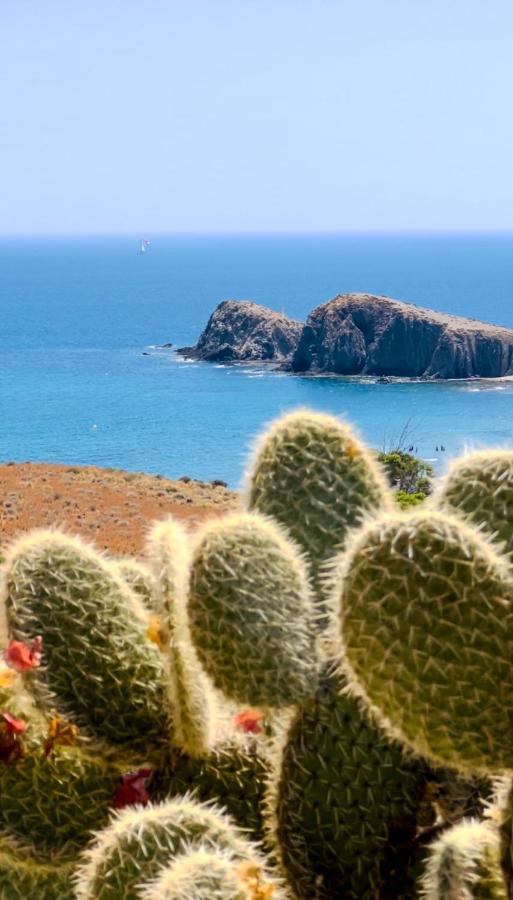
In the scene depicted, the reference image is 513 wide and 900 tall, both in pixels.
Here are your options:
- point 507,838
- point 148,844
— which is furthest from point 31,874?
point 507,838

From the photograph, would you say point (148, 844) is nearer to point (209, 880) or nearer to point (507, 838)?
point (209, 880)

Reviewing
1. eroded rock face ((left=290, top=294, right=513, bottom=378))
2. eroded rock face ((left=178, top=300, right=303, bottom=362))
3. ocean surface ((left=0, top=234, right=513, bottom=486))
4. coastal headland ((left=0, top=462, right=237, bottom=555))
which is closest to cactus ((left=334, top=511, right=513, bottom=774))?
coastal headland ((left=0, top=462, right=237, bottom=555))

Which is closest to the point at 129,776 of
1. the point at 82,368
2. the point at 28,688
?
the point at 28,688

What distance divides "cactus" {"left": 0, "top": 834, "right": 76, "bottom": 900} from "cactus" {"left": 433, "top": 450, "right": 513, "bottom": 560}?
0.90 metres

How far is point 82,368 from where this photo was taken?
120m

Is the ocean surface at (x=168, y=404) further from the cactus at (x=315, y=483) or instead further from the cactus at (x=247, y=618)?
the cactus at (x=247, y=618)

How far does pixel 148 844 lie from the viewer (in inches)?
64.9

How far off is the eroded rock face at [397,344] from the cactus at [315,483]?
108961mm

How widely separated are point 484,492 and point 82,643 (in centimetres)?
75

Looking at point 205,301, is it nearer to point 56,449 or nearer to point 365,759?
point 56,449

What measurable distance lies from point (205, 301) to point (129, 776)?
18330 cm

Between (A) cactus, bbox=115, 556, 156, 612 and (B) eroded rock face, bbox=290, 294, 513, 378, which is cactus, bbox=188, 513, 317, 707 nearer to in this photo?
Result: (A) cactus, bbox=115, 556, 156, 612

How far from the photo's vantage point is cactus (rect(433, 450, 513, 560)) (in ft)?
6.47

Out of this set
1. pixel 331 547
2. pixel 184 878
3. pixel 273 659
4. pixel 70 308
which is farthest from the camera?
pixel 70 308
